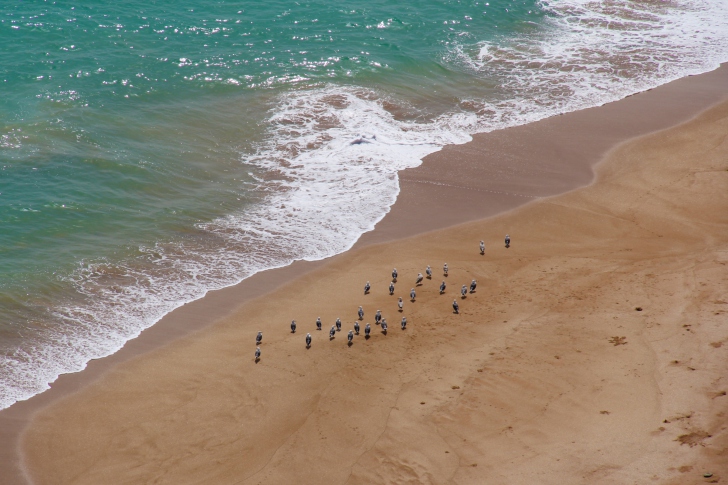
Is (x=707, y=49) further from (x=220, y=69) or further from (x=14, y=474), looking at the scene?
(x=14, y=474)

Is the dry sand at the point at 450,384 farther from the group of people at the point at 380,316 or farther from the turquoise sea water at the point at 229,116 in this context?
the turquoise sea water at the point at 229,116

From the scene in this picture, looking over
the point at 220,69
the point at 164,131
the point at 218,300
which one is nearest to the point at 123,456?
the point at 218,300

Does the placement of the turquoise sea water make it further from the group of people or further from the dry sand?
the group of people

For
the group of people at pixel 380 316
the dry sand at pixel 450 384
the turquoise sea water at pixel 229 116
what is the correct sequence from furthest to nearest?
the turquoise sea water at pixel 229 116 → the group of people at pixel 380 316 → the dry sand at pixel 450 384

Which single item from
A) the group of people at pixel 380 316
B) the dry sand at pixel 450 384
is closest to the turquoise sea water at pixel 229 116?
the dry sand at pixel 450 384

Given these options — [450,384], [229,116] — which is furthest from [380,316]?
[229,116]

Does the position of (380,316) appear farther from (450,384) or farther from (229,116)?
(229,116)
